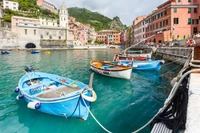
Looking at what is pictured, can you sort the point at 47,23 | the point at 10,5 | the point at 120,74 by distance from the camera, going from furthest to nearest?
1. the point at 10,5
2. the point at 47,23
3. the point at 120,74

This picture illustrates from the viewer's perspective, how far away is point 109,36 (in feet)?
370

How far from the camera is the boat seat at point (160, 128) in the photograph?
2295mm

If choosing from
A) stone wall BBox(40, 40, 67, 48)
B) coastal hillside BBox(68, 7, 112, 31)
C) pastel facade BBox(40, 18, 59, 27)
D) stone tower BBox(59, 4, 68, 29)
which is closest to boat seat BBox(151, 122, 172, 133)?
stone wall BBox(40, 40, 67, 48)

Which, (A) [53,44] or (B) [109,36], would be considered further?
(B) [109,36]

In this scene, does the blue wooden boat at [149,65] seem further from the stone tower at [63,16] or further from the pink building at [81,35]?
the pink building at [81,35]

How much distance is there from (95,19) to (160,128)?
182 metres

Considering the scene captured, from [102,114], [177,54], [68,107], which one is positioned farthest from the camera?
[177,54]

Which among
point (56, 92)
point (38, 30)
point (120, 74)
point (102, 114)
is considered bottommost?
point (102, 114)

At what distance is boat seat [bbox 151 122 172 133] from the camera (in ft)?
7.53

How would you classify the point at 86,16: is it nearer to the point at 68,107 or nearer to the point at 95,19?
the point at 95,19

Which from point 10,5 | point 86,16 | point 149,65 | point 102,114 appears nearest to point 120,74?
point 149,65

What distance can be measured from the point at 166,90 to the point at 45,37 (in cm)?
7006

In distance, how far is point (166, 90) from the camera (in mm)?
10641

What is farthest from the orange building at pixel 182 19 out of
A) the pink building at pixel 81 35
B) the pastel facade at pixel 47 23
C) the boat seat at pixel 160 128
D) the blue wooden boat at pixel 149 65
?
the pink building at pixel 81 35
